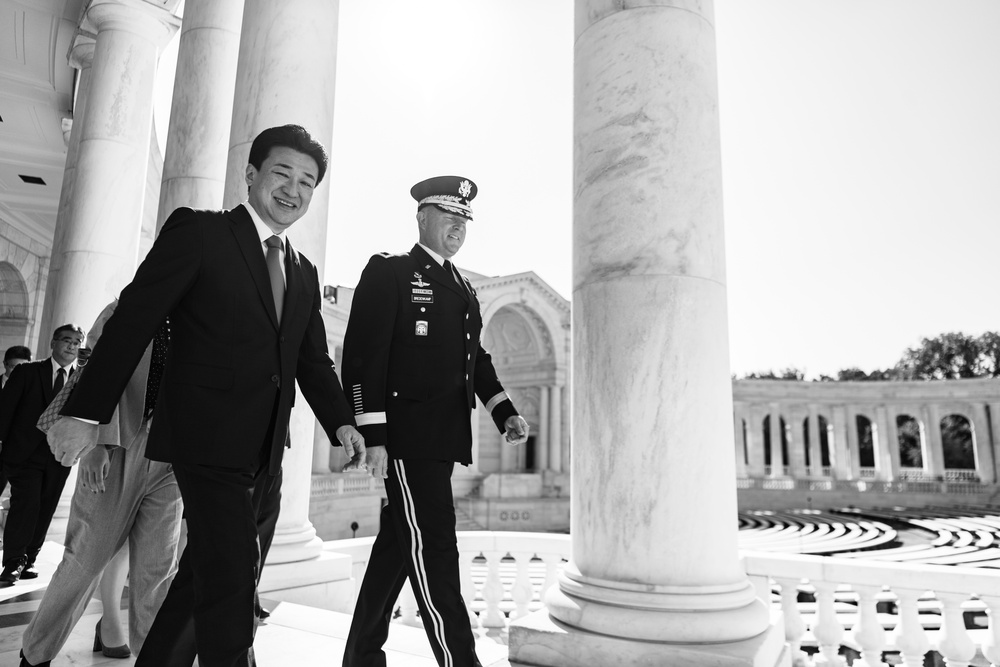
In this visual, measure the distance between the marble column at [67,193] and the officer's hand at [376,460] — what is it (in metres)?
14.4

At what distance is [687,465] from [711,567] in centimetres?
89

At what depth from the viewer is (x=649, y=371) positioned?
5.97 meters

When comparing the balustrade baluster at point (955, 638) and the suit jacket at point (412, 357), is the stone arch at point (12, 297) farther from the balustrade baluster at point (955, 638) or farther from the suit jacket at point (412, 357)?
the balustrade baluster at point (955, 638)

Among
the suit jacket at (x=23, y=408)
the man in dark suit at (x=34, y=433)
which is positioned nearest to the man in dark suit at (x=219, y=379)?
the man in dark suit at (x=34, y=433)

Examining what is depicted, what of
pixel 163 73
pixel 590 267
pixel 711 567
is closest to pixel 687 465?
pixel 711 567

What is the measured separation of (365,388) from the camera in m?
5.25

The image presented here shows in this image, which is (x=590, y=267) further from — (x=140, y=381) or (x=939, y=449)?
(x=939, y=449)

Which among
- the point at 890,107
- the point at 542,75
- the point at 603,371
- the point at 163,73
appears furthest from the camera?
the point at 890,107

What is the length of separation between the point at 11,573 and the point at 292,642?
617 cm

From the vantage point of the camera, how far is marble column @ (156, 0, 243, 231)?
14.0m

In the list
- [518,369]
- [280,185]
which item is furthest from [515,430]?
[518,369]

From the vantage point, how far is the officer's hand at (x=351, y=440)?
4.62m

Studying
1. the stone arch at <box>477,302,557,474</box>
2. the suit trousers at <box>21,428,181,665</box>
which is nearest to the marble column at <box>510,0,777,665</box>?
the suit trousers at <box>21,428,181,665</box>

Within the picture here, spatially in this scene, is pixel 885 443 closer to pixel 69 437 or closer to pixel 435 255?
pixel 435 255
